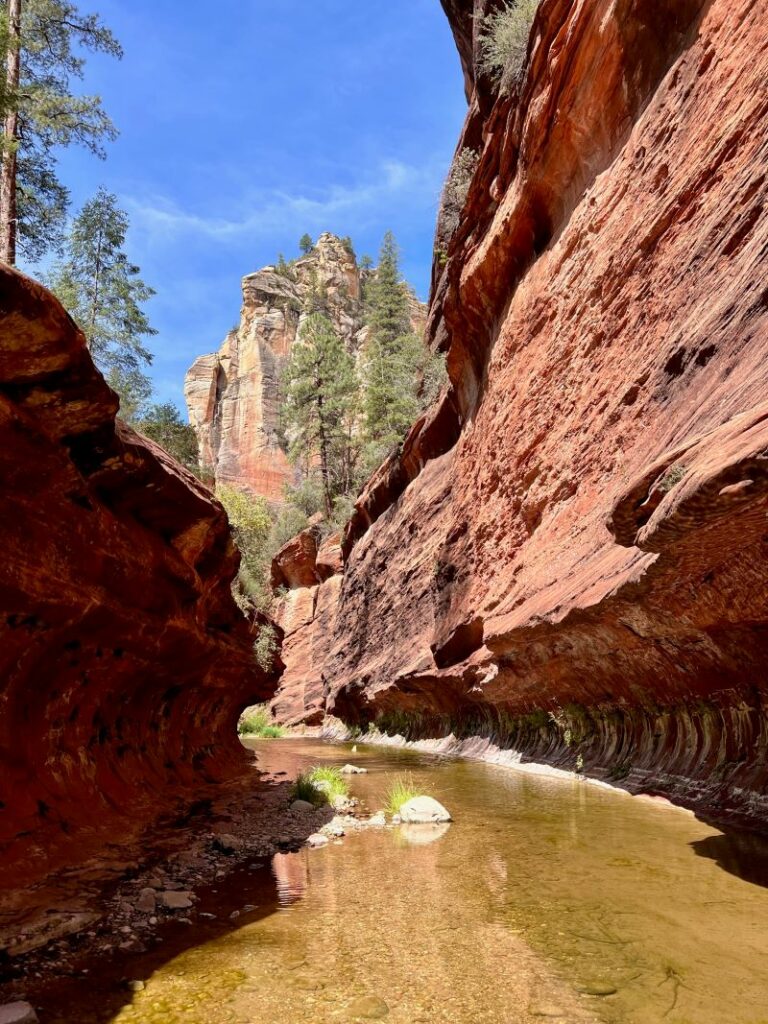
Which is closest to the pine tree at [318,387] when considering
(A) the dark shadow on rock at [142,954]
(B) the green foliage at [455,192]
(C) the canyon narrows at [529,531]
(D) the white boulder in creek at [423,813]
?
(B) the green foliage at [455,192]

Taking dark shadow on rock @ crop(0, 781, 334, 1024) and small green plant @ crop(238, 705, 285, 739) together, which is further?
small green plant @ crop(238, 705, 285, 739)

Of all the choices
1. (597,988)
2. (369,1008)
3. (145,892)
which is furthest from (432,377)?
(369,1008)

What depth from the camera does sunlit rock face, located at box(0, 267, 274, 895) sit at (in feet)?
19.5

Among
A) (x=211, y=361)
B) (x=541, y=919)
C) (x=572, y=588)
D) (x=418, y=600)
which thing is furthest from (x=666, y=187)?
(x=211, y=361)

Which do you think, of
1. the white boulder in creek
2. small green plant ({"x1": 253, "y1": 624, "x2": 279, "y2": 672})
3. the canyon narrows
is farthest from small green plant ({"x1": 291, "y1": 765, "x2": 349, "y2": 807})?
small green plant ({"x1": 253, "y1": 624, "x2": 279, "y2": 672})

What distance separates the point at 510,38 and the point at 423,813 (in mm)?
20159

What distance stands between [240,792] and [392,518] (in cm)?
1956

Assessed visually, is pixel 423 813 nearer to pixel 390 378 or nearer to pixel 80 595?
pixel 80 595

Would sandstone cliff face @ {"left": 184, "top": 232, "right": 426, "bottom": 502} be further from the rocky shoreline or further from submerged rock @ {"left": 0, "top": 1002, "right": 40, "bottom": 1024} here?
submerged rock @ {"left": 0, "top": 1002, "right": 40, "bottom": 1024}

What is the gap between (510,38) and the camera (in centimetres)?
1883

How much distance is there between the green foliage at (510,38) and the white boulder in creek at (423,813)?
1777 centimetres

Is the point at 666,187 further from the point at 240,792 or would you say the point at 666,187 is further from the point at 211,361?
the point at 211,361

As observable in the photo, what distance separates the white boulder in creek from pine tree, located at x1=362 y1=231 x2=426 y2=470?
2440 centimetres

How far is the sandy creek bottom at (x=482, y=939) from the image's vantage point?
381cm
